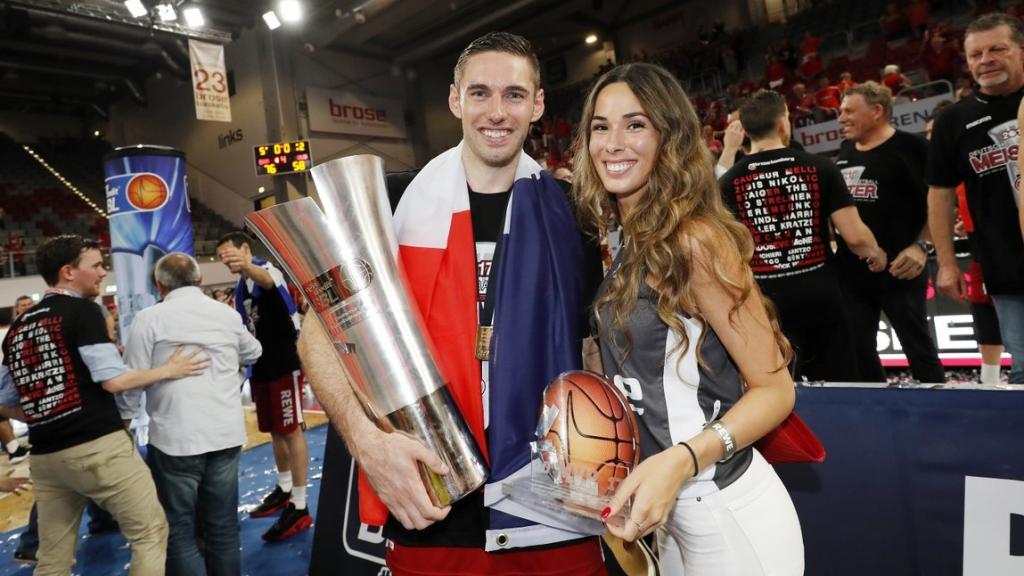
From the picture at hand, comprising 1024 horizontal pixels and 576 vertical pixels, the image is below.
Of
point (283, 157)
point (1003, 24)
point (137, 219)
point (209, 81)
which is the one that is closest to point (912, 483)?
point (1003, 24)

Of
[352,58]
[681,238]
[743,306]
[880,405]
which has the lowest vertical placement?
[880,405]

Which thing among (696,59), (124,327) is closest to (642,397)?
(124,327)

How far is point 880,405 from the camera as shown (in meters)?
2.06

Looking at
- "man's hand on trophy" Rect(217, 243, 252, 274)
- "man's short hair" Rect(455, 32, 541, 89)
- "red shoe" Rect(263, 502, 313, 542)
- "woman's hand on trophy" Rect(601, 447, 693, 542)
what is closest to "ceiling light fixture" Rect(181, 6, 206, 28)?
"man's hand on trophy" Rect(217, 243, 252, 274)

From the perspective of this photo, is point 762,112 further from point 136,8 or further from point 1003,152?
point 136,8

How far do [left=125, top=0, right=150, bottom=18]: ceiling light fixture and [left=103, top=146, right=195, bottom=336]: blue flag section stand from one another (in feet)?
25.1

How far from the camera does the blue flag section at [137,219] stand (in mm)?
5242

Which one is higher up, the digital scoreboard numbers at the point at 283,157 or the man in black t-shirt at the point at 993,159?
the digital scoreboard numbers at the point at 283,157

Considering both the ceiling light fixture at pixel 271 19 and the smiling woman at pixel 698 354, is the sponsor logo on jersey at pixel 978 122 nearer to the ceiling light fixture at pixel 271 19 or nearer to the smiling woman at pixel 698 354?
the smiling woman at pixel 698 354

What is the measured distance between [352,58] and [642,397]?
60.5 ft

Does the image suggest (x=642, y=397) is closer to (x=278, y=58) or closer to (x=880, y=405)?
(x=880, y=405)

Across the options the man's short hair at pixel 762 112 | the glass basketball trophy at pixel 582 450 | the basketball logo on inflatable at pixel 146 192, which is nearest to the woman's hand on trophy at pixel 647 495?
the glass basketball trophy at pixel 582 450

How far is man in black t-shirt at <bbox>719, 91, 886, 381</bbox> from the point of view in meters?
2.82

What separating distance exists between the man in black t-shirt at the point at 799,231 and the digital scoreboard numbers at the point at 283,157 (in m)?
11.8
